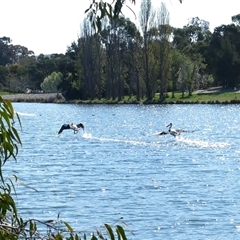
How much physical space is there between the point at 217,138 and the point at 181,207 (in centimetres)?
2342

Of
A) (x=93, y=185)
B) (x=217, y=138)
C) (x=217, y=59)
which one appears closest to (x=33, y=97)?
(x=217, y=59)

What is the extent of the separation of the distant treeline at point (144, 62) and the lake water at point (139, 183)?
→ 47205 mm

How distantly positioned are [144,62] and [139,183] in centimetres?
6840

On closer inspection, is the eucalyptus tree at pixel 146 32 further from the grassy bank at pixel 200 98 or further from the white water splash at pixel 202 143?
the white water splash at pixel 202 143

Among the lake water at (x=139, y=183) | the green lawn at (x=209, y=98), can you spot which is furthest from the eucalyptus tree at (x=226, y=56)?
the lake water at (x=139, y=183)

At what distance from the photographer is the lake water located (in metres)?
15.5

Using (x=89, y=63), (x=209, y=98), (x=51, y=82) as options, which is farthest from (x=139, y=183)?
(x=51, y=82)

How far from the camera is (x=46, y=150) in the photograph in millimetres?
33500

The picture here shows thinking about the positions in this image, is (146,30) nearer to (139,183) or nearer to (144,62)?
(144,62)

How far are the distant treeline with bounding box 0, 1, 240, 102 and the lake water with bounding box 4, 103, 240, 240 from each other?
4720 centimetres

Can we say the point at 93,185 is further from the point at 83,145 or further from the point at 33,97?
the point at 33,97

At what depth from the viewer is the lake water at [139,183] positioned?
1553 centimetres

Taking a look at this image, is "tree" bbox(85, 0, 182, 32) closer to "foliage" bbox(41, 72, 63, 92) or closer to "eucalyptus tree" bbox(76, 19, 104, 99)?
"eucalyptus tree" bbox(76, 19, 104, 99)

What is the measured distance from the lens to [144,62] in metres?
88.9
